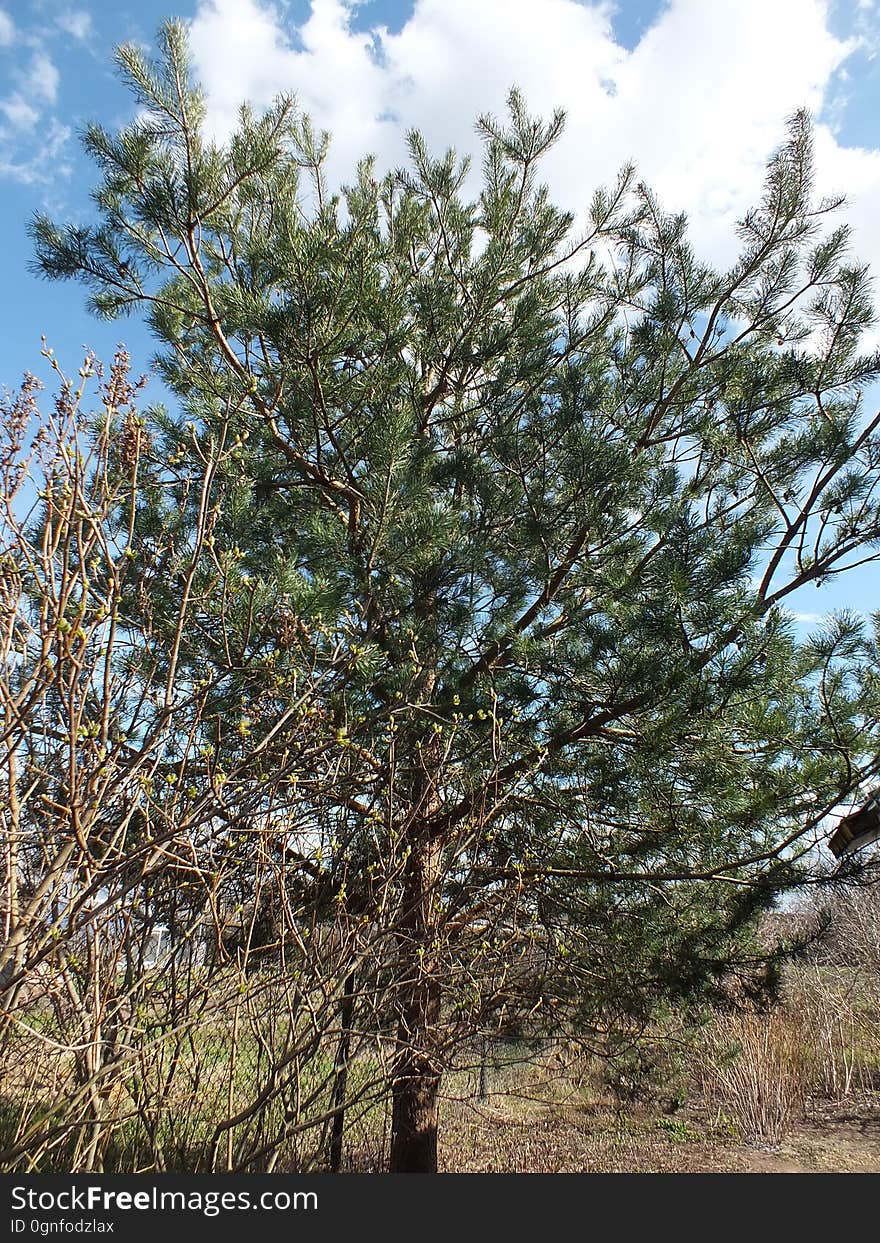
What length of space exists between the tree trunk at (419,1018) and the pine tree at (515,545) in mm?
22

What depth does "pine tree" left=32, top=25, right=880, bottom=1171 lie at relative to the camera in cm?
279

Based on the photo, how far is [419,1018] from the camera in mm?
3031

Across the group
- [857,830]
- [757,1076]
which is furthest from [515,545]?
[757,1076]

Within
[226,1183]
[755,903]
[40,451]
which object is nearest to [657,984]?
[755,903]

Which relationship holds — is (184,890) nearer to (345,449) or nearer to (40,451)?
(40,451)

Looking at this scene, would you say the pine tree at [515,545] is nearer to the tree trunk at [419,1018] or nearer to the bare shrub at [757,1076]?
the tree trunk at [419,1018]

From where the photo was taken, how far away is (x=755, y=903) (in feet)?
10.7

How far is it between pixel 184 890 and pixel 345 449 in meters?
1.90

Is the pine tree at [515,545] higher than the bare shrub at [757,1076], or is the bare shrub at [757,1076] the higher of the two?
the pine tree at [515,545]

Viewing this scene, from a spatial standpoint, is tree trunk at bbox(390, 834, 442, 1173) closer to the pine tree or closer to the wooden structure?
the pine tree

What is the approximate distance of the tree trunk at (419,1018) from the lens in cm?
263

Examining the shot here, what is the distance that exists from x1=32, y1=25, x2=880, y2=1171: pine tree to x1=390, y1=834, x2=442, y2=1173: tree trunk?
0.07ft

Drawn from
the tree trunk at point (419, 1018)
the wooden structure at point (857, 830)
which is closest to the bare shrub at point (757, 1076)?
the tree trunk at point (419, 1018)

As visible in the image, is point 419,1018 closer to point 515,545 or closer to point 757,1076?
point 515,545
